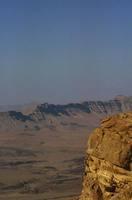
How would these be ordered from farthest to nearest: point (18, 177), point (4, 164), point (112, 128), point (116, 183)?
point (4, 164) < point (18, 177) < point (112, 128) < point (116, 183)

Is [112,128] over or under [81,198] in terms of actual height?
over

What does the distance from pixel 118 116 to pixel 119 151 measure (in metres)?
3.00

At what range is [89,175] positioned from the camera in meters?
27.1

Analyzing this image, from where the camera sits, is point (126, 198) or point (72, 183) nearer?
point (126, 198)

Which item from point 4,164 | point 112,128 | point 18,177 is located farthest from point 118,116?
point 4,164

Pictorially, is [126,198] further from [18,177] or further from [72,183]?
[18,177]

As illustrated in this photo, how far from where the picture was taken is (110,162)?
25609 mm

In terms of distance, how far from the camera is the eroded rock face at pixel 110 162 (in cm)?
2486

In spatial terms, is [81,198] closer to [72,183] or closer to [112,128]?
[112,128]

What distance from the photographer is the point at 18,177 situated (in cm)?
16412

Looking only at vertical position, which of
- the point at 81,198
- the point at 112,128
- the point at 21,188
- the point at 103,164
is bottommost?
the point at 21,188

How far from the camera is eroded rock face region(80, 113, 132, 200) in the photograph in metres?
24.9

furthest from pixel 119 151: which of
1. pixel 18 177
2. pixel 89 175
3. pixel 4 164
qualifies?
pixel 4 164

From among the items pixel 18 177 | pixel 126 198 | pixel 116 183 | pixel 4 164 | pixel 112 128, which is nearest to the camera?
pixel 126 198
